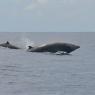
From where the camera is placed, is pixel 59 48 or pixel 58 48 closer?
pixel 59 48

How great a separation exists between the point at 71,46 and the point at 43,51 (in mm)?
4751

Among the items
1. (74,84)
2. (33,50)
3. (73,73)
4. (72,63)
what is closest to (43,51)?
(33,50)

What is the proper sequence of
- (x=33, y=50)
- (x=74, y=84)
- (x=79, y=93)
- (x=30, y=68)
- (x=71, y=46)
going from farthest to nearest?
(x=33, y=50)
(x=71, y=46)
(x=30, y=68)
(x=74, y=84)
(x=79, y=93)

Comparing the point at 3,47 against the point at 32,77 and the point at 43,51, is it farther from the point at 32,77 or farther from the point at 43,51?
the point at 32,77

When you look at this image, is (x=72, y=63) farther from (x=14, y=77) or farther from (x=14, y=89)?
(x=14, y=89)

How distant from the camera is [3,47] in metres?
77.2

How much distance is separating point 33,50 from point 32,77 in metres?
29.5

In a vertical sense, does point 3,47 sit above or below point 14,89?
above

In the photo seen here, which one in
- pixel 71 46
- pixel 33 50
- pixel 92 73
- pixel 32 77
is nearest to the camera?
pixel 32 77

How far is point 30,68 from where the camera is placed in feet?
135

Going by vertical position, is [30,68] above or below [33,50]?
below

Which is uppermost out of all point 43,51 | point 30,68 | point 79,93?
point 43,51

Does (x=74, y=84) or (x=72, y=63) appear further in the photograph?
(x=72, y=63)

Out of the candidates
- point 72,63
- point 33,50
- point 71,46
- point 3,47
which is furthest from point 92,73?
point 3,47
